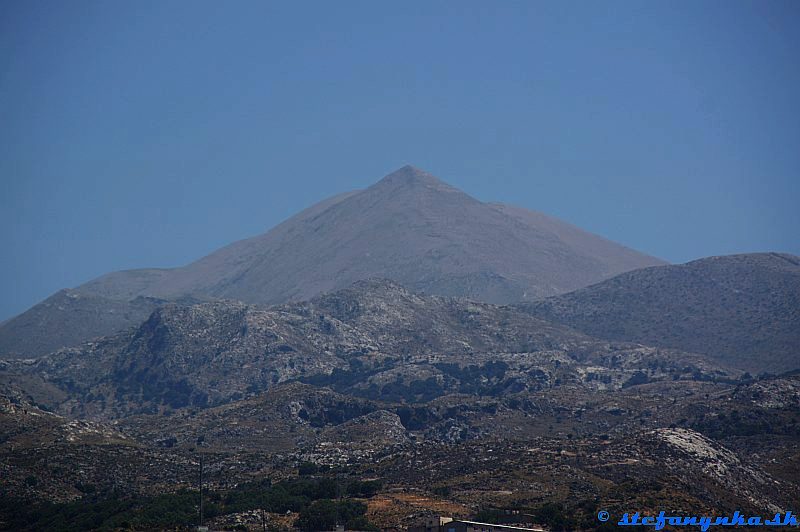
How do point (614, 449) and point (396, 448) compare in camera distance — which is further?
point (396, 448)

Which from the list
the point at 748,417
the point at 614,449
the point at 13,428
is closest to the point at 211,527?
the point at 614,449

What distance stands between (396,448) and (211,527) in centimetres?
6355

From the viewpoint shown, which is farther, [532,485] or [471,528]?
[532,485]

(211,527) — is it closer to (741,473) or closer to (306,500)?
(306,500)

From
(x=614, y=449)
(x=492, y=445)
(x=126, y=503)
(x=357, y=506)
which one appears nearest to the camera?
(x=357, y=506)

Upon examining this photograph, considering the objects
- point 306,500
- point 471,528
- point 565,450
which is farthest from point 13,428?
point 471,528

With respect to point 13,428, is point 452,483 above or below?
below

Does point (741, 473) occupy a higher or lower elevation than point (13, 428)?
lower

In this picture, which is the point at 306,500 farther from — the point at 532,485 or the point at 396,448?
the point at 396,448

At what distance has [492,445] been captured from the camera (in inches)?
6619

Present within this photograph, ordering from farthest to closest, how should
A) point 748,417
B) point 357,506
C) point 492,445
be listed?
point 748,417 → point 492,445 → point 357,506

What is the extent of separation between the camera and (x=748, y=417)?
198875 millimetres

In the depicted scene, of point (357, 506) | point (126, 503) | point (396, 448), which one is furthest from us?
point (396, 448)

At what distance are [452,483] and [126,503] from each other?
38.3m
